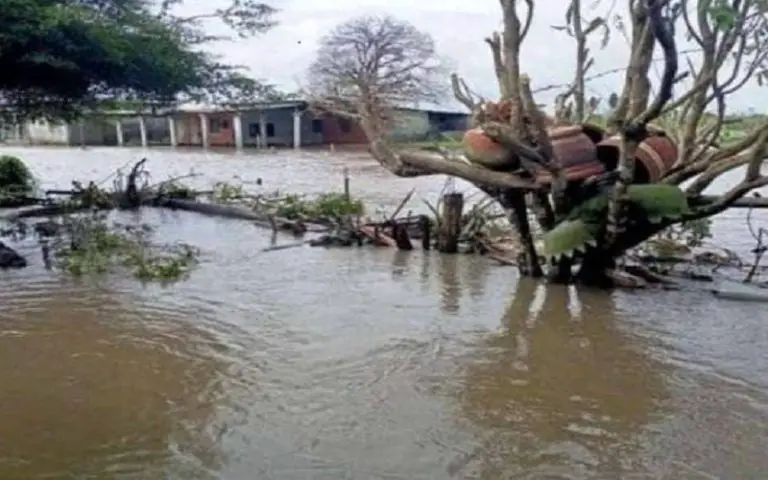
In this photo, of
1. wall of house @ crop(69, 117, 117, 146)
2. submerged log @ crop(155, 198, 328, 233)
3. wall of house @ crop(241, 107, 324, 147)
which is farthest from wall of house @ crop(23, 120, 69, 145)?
submerged log @ crop(155, 198, 328, 233)

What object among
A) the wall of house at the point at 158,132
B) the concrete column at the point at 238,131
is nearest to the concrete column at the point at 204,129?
the concrete column at the point at 238,131

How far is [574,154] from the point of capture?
9.78 m

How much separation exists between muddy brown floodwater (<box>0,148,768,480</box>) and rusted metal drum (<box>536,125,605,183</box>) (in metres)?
1.47

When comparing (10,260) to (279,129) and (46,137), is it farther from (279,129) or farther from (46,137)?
(46,137)

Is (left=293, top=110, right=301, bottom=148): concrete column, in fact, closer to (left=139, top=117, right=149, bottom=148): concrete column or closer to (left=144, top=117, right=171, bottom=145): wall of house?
(left=144, top=117, right=171, bottom=145): wall of house

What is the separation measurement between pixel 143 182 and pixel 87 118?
3.31 metres

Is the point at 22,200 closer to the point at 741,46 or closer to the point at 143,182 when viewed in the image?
the point at 143,182

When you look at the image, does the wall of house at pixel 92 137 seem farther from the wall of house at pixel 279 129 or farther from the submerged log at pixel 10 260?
the submerged log at pixel 10 260

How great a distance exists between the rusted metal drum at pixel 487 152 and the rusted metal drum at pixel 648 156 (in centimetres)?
107

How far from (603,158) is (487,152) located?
1350 millimetres

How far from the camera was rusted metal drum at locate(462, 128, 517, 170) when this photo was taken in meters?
10.2

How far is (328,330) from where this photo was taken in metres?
8.59

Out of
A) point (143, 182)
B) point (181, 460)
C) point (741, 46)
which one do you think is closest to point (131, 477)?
point (181, 460)

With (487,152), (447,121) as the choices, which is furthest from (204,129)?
(487,152)
